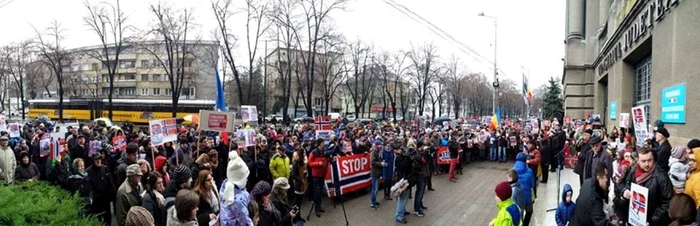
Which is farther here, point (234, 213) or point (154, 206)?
point (154, 206)

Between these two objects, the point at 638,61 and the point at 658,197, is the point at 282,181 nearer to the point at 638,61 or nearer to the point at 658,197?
the point at 658,197

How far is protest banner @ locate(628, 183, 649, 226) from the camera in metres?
4.83

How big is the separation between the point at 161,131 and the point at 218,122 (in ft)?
4.72

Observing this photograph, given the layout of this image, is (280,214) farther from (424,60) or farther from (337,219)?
(424,60)

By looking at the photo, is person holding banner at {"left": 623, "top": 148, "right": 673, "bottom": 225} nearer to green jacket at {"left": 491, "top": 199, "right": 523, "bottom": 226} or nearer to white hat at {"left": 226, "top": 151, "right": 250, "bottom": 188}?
green jacket at {"left": 491, "top": 199, "right": 523, "bottom": 226}

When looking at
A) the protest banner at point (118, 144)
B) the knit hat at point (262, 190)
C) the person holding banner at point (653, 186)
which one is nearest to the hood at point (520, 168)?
the person holding banner at point (653, 186)

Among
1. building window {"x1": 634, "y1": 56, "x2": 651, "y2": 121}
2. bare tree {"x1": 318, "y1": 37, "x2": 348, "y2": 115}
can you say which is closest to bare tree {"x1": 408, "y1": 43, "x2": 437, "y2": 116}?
bare tree {"x1": 318, "y1": 37, "x2": 348, "y2": 115}

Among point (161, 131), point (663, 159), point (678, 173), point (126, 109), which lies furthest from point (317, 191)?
point (126, 109)

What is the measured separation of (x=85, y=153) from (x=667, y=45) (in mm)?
14227

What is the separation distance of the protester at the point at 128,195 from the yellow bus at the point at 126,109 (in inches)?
1468

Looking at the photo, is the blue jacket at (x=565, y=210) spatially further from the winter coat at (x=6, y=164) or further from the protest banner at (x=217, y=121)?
the winter coat at (x=6, y=164)

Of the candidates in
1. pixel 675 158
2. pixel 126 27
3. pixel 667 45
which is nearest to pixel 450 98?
pixel 126 27

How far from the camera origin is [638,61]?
1791cm

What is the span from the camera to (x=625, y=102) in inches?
730
